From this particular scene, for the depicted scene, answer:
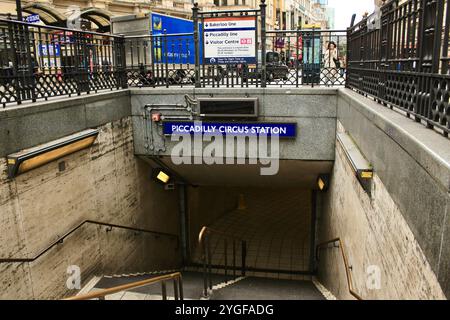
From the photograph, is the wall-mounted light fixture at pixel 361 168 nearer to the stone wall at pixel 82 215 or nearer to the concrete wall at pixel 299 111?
the concrete wall at pixel 299 111

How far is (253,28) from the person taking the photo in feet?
25.7

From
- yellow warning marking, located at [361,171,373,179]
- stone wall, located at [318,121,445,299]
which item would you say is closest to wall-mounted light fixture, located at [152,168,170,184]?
stone wall, located at [318,121,445,299]

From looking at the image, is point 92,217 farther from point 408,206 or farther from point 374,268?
point 408,206

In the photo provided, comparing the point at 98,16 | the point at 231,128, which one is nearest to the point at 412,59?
the point at 231,128

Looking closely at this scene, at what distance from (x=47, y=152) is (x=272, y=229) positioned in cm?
1010

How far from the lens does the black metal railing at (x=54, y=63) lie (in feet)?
17.7

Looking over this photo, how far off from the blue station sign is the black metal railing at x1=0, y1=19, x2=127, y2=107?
1.55m

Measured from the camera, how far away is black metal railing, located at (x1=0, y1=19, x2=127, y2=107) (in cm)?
539

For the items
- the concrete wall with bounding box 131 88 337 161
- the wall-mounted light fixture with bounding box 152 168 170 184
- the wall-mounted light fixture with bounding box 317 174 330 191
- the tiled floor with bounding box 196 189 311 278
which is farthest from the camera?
the tiled floor with bounding box 196 189 311 278

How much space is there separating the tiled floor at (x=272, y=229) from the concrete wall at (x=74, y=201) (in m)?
3.84

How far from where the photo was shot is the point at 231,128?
787cm

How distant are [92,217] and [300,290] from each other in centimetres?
444

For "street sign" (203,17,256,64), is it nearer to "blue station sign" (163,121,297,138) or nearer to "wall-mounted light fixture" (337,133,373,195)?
"blue station sign" (163,121,297,138)

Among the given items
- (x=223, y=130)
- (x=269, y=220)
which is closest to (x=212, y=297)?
(x=223, y=130)
